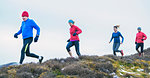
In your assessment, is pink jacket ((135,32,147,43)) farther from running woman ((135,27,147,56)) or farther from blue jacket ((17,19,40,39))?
blue jacket ((17,19,40,39))

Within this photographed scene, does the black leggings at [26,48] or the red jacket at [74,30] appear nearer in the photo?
the black leggings at [26,48]

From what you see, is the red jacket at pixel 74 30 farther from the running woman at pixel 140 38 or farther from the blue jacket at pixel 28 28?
the running woman at pixel 140 38

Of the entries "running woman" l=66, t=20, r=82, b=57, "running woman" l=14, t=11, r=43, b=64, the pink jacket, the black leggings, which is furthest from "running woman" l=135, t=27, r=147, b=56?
the black leggings

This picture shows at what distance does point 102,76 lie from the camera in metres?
8.27

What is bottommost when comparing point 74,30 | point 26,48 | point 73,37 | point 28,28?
point 26,48

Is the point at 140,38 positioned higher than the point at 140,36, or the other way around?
the point at 140,36

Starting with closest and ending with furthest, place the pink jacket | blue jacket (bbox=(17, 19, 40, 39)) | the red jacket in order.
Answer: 1. blue jacket (bbox=(17, 19, 40, 39))
2. the red jacket
3. the pink jacket

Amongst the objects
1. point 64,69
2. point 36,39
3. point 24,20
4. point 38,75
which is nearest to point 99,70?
point 64,69

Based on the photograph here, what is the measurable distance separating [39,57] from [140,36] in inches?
475

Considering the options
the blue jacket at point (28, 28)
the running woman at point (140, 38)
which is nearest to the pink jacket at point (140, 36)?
the running woman at point (140, 38)

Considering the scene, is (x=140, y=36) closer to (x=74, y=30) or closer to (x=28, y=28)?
(x=74, y=30)

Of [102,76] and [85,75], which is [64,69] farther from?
[102,76]

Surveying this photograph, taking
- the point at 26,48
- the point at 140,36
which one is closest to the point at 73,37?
the point at 26,48

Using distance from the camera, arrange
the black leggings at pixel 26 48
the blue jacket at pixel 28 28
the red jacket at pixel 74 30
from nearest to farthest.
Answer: the black leggings at pixel 26 48, the blue jacket at pixel 28 28, the red jacket at pixel 74 30
